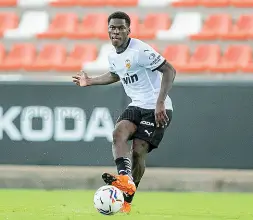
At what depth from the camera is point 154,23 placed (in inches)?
690

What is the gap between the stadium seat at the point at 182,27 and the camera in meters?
17.1

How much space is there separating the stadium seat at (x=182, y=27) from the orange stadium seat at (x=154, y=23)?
0.51 feet

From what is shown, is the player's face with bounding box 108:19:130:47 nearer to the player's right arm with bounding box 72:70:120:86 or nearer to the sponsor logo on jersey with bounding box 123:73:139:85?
the sponsor logo on jersey with bounding box 123:73:139:85

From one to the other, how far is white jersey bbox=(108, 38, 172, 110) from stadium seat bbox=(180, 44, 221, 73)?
793 cm

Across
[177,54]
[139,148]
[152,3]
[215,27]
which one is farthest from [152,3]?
[139,148]

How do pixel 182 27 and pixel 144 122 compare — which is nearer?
pixel 144 122

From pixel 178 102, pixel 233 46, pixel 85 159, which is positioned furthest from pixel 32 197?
pixel 233 46

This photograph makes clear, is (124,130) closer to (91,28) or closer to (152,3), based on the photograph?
(91,28)

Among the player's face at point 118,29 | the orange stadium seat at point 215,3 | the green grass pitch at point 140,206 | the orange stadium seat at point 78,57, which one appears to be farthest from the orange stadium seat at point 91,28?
the player's face at point 118,29

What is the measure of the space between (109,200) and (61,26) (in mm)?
10898

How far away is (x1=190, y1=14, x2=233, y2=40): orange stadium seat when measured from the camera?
17078mm

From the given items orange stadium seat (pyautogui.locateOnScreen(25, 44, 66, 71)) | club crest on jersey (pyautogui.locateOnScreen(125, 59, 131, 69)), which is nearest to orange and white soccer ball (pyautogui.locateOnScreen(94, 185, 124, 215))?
club crest on jersey (pyautogui.locateOnScreen(125, 59, 131, 69))

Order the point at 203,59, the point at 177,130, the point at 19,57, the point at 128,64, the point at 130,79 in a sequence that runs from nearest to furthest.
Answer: the point at 128,64
the point at 130,79
the point at 177,130
the point at 203,59
the point at 19,57

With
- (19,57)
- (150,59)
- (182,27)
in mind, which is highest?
(150,59)
